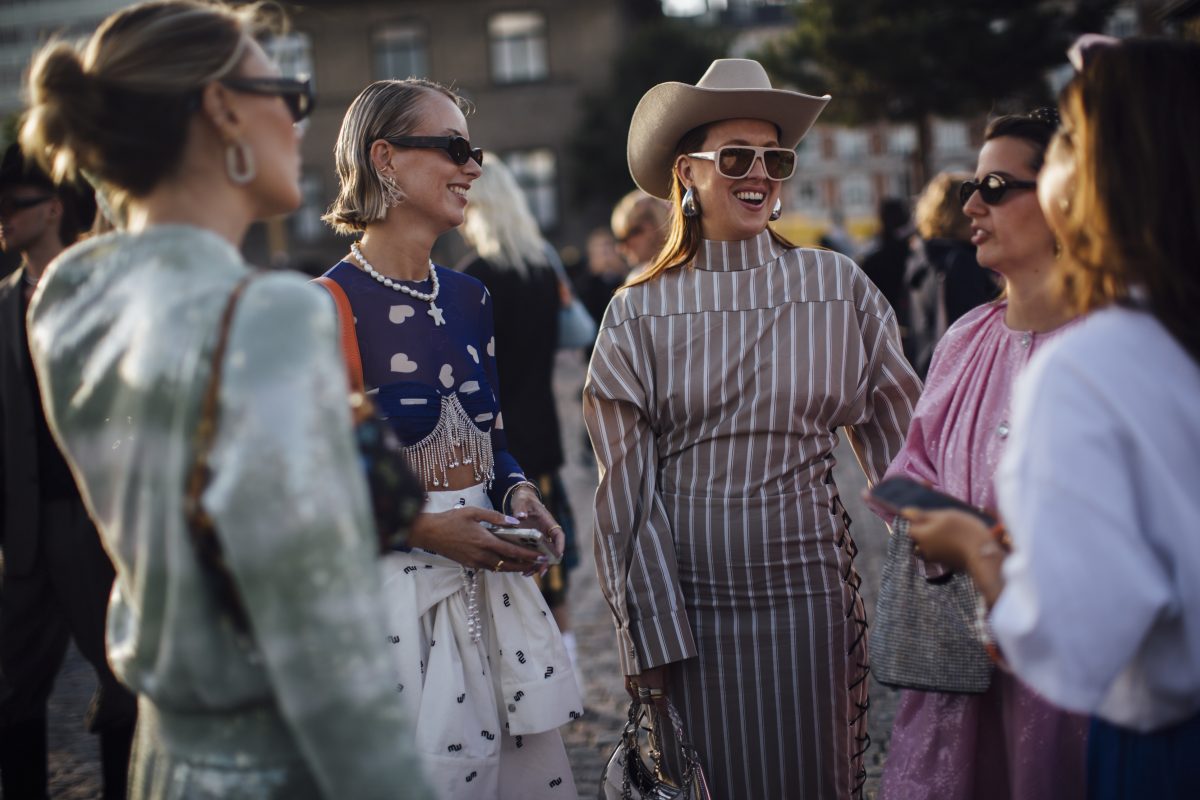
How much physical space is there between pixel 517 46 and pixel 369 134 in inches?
1099

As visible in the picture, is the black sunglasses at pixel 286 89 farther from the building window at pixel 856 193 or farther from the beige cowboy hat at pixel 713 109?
the building window at pixel 856 193

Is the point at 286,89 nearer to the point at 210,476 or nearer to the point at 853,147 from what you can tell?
the point at 210,476

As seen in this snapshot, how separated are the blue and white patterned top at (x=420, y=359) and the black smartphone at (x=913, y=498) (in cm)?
119

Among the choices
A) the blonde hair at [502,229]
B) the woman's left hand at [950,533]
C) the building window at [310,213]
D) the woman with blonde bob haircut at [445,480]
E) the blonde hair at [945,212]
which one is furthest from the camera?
the building window at [310,213]

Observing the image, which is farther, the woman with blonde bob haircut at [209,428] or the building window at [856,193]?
the building window at [856,193]

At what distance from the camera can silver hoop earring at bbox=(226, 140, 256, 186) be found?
1684mm

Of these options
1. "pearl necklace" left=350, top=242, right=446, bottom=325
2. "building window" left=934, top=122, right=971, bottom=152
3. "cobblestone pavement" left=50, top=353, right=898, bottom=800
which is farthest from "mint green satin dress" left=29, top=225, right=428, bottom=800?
"building window" left=934, top=122, right=971, bottom=152

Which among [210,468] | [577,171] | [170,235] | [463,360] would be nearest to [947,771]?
[463,360]

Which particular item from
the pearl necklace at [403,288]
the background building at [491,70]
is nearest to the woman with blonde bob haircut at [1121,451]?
the pearl necklace at [403,288]

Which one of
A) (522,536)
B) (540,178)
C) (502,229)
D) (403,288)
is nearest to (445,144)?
(403,288)

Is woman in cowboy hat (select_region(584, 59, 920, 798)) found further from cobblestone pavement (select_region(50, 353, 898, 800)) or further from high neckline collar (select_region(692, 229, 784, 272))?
cobblestone pavement (select_region(50, 353, 898, 800))

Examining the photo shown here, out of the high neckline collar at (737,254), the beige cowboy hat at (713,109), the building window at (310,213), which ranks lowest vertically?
the high neckline collar at (737,254)

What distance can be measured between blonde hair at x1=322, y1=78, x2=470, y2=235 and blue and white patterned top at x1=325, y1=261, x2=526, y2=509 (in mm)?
172

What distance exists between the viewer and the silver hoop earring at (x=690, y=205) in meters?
3.07
